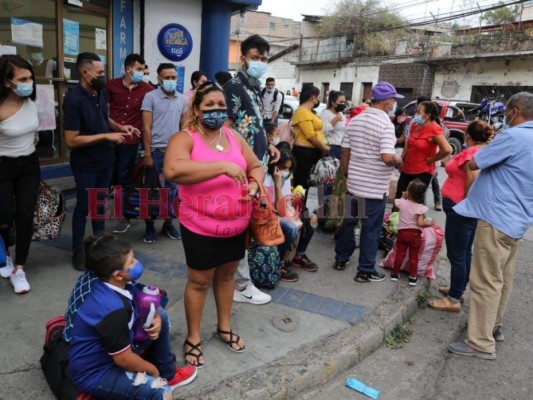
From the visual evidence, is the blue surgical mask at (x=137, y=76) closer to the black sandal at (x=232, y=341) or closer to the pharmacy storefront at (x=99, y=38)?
the pharmacy storefront at (x=99, y=38)

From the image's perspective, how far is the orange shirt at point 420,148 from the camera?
527cm

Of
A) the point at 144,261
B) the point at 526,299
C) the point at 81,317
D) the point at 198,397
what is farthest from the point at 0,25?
the point at 526,299

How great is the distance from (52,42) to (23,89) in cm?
291

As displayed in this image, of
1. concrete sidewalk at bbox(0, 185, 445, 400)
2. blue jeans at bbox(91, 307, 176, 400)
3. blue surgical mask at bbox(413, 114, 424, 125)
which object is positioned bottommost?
concrete sidewalk at bbox(0, 185, 445, 400)

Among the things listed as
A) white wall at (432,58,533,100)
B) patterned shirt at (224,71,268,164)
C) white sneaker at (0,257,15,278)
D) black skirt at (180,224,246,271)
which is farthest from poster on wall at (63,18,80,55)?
white wall at (432,58,533,100)

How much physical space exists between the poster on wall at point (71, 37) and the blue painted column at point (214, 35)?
1.99 metres

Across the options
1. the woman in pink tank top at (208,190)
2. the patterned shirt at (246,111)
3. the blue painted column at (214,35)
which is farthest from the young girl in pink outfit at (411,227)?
the blue painted column at (214,35)

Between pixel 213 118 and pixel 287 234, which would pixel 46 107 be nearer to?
pixel 287 234

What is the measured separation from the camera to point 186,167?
7.52 ft

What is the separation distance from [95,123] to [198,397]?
2365 mm

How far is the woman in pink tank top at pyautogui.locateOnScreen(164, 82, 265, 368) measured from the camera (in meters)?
2.32

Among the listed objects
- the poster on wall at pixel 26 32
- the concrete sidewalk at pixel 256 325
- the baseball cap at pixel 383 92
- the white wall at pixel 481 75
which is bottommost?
the concrete sidewalk at pixel 256 325

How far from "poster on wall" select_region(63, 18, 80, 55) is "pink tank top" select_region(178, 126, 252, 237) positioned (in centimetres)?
425

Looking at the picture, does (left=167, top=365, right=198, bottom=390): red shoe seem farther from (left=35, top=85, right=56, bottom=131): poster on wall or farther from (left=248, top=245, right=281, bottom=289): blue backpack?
(left=35, top=85, right=56, bottom=131): poster on wall
